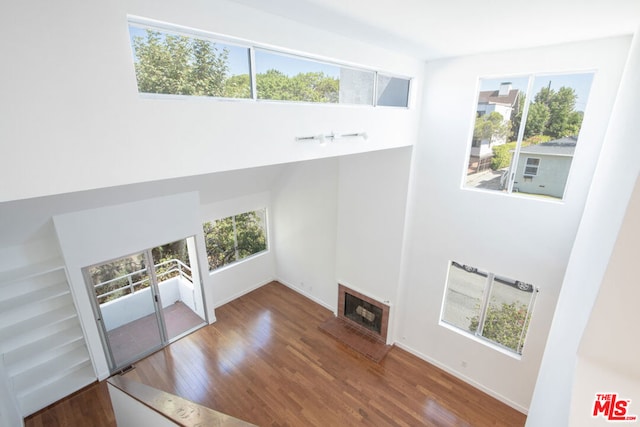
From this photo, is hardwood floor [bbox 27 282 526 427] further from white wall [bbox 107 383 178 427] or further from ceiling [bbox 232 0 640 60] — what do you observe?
ceiling [bbox 232 0 640 60]

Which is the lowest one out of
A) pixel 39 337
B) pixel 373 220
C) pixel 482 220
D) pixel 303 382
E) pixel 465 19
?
pixel 303 382

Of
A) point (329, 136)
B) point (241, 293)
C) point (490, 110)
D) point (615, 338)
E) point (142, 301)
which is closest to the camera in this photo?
point (615, 338)

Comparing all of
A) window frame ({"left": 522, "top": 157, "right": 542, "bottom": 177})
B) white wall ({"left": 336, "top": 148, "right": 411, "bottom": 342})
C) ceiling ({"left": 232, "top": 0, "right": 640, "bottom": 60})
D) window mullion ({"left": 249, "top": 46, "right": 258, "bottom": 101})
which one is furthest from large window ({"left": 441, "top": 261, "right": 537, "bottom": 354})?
window mullion ({"left": 249, "top": 46, "right": 258, "bottom": 101})

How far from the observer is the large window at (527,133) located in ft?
11.4

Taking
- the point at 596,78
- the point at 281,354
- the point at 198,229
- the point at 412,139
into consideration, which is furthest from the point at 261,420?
the point at 596,78

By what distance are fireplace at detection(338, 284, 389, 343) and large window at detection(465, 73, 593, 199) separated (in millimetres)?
2820

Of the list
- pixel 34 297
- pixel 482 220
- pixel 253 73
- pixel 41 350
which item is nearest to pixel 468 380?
pixel 482 220

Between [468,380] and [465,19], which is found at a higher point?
[465,19]

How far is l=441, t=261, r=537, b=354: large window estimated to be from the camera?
4.18 m

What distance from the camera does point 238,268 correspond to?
688cm

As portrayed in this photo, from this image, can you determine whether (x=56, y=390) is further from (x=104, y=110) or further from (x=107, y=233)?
(x=104, y=110)

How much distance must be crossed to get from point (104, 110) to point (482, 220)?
4.52m

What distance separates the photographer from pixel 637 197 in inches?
40.9

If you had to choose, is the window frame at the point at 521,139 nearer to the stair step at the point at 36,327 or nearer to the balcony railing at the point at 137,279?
the balcony railing at the point at 137,279
